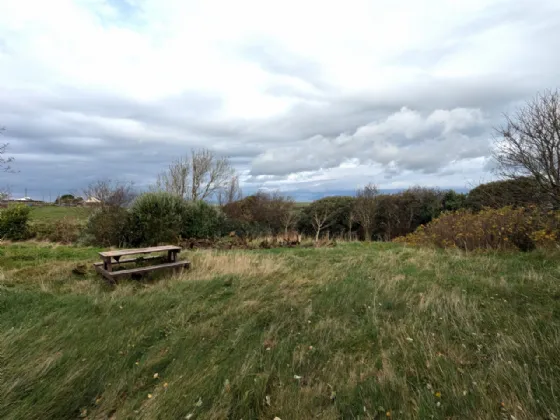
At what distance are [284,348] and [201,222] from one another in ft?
35.2

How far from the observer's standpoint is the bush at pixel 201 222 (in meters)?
12.5

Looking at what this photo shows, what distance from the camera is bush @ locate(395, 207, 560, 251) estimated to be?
7320 mm

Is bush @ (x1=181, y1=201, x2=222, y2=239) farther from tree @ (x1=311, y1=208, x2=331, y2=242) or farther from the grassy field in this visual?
tree @ (x1=311, y1=208, x2=331, y2=242)

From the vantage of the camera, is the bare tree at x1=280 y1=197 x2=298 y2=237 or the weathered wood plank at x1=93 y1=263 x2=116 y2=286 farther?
the bare tree at x1=280 y1=197 x2=298 y2=237

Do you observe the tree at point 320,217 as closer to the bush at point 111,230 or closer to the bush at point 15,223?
the bush at point 111,230

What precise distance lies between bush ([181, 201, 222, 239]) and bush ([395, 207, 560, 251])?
8723 millimetres

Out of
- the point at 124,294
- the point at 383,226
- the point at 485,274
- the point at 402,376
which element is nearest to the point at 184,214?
the point at 124,294

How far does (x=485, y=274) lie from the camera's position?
538 cm

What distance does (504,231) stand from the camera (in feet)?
26.7

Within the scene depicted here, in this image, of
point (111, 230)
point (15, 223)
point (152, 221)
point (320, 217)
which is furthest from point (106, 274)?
point (320, 217)

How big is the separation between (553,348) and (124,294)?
5.19 metres

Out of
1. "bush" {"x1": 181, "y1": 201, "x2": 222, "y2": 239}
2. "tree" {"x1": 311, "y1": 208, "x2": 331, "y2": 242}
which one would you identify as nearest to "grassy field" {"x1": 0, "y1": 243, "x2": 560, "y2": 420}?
"bush" {"x1": 181, "y1": 201, "x2": 222, "y2": 239}

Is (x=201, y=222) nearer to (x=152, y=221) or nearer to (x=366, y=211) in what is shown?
(x=152, y=221)

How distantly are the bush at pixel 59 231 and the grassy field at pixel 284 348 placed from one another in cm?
951
